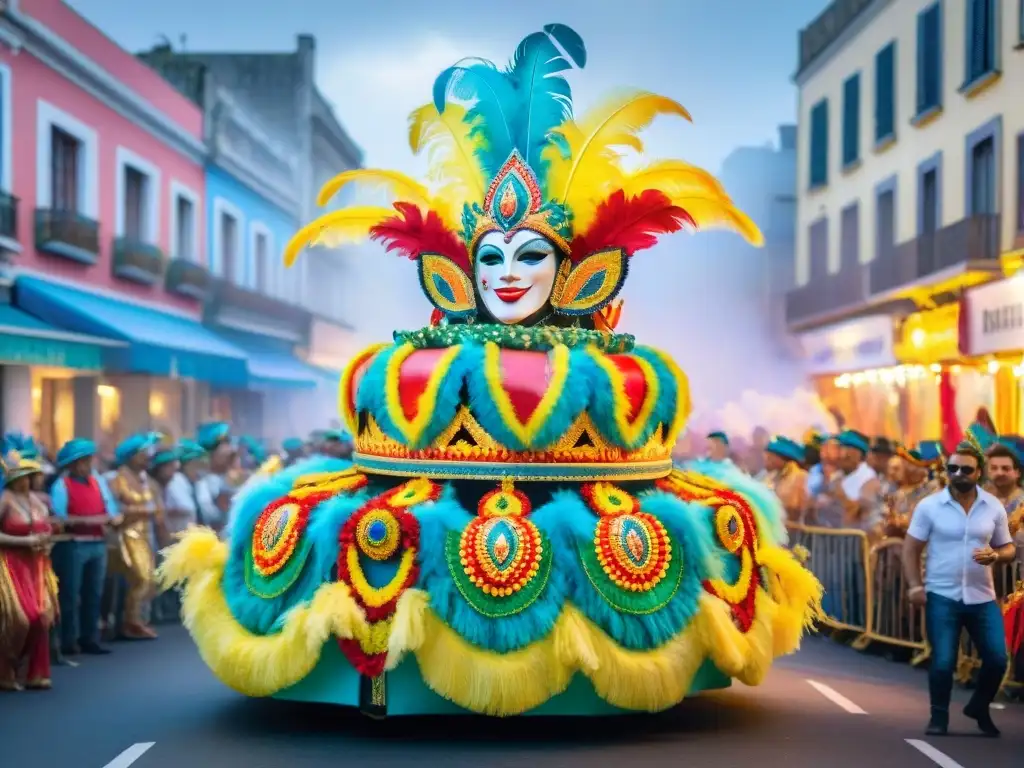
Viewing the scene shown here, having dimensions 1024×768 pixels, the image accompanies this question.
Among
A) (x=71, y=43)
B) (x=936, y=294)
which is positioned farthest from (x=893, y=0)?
(x=71, y=43)

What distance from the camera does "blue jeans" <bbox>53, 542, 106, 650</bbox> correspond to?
12914 millimetres

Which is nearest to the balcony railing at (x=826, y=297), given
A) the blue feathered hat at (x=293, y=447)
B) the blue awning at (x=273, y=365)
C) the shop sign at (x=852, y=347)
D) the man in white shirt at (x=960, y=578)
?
the shop sign at (x=852, y=347)

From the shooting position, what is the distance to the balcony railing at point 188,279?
96.5 feet

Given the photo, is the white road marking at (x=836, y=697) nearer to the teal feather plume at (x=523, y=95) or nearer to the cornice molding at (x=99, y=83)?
the teal feather plume at (x=523, y=95)

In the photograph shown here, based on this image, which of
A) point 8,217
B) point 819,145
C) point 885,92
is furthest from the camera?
point 819,145

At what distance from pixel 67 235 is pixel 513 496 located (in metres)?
15.2

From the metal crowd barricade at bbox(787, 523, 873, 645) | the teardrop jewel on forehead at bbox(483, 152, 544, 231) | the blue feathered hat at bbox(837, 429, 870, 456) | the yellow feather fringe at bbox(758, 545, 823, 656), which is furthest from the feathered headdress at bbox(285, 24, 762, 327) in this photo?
the blue feathered hat at bbox(837, 429, 870, 456)

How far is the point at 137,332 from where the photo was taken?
24250 millimetres

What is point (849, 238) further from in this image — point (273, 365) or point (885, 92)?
point (273, 365)

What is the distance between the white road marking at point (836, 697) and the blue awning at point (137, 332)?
13.4 metres

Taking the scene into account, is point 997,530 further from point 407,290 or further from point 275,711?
point 407,290

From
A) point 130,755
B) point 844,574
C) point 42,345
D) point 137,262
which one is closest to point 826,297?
point 137,262

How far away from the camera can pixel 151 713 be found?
1009cm

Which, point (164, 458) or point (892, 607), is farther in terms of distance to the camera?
point (164, 458)
